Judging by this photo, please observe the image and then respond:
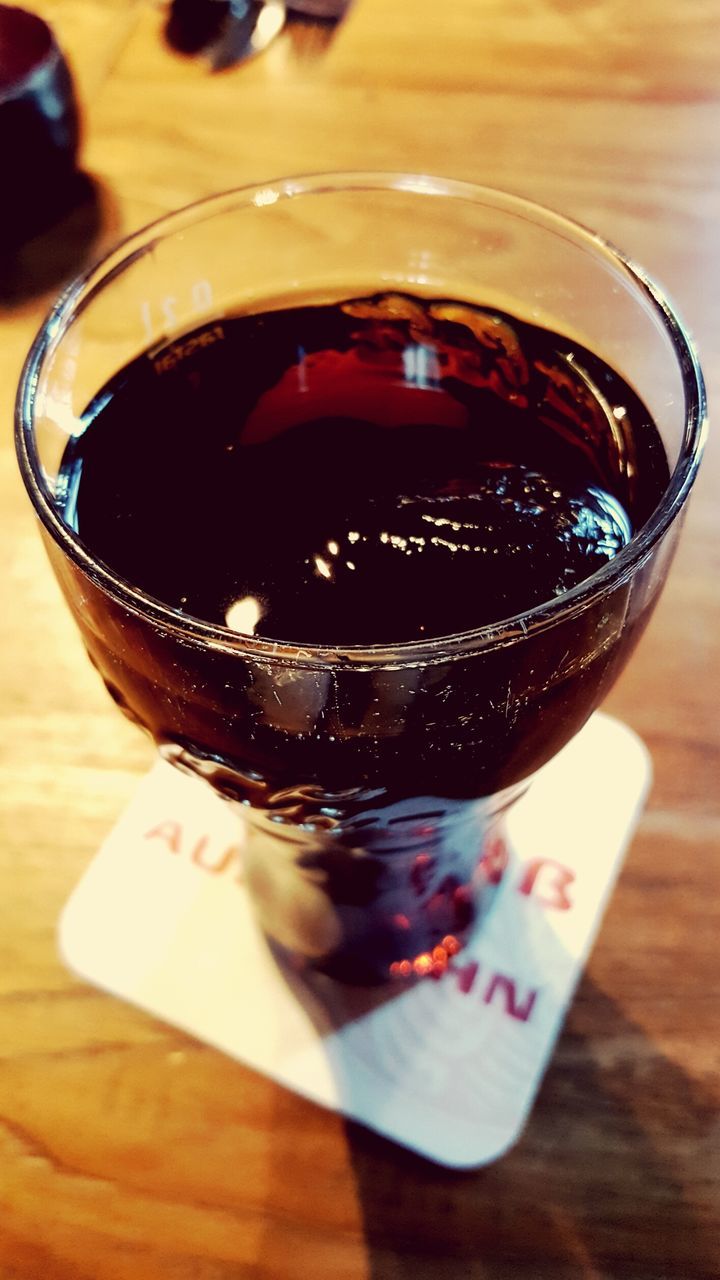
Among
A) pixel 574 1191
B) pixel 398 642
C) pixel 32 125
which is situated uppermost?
pixel 32 125

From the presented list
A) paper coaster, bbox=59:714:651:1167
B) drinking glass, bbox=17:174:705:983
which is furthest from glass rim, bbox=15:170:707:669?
paper coaster, bbox=59:714:651:1167

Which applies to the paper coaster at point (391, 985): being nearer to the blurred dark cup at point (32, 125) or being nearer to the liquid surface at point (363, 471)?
the liquid surface at point (363, 471)

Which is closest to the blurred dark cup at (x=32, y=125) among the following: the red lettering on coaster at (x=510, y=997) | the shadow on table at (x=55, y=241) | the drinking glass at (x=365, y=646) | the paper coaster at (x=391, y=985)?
the shadow on table at (x=55, y=241)

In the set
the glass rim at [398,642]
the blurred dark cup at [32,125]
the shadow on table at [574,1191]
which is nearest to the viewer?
→ the glass rim at [398,642]

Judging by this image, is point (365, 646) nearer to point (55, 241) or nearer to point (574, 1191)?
point (574, 1191)

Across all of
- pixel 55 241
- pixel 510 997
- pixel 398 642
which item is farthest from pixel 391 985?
pixel 55 241

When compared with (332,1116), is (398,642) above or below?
above

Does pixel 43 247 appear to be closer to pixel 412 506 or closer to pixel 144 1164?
→ pixel 412 506
